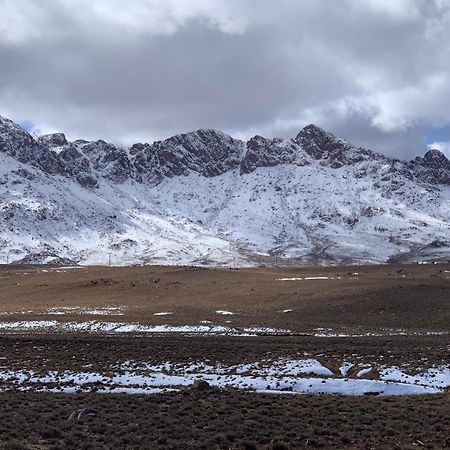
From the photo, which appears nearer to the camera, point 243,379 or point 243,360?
point 243,379

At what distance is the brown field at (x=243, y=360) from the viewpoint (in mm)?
19703

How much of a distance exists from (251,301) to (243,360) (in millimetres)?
39686

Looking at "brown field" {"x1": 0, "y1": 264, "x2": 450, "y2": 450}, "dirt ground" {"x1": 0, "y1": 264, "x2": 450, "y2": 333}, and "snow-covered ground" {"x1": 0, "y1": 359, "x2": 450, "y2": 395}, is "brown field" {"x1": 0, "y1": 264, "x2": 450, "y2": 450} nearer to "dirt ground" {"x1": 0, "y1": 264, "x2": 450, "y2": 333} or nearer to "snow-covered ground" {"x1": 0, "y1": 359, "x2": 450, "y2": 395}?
"dirt ground" {"x1": 0, "y1": 264, "x2": 450, "y2": 333}

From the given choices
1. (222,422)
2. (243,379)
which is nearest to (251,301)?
(243,379)

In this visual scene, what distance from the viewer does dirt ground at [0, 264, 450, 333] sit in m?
57.5

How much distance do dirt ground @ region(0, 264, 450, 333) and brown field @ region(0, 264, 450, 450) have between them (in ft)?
0.75

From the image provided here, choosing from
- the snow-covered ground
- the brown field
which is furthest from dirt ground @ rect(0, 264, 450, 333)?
the snow-covered ground

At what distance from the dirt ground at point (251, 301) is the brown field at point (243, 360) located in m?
0.23

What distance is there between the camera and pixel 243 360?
34688 millimetres

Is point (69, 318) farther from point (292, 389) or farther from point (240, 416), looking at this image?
point (240, 416)

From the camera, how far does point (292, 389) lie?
93.2 ft

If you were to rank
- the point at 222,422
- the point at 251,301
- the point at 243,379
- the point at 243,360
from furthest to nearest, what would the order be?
the point at 251,301 → the point at 243,360 → the point at 243,379 → the point at 222,422

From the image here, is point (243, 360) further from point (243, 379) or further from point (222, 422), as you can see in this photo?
point (222, 422)

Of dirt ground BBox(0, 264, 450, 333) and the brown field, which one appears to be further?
dirt ground BBox(0, 264, 450, 333)
